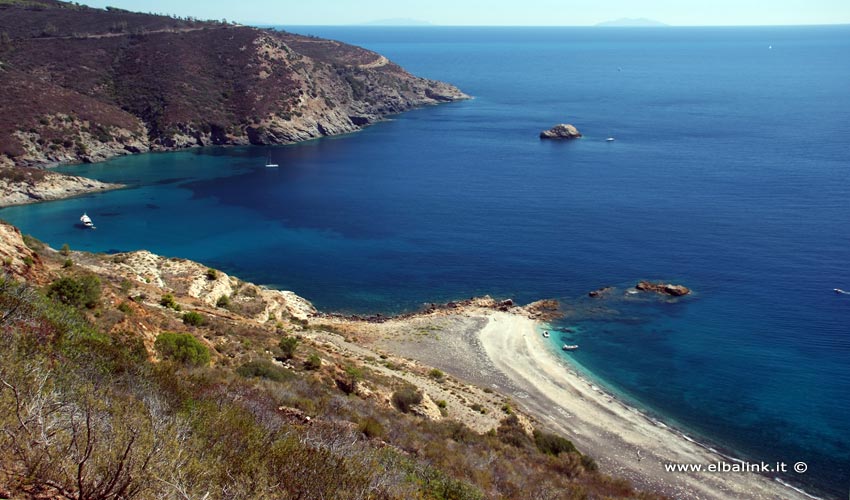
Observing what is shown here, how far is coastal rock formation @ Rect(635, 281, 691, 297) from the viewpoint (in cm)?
5281

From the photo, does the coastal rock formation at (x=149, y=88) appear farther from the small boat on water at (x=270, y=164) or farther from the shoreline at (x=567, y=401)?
the shoreline at (x=567, y=401)

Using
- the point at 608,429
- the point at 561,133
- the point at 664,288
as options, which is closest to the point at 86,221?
the point at 608,429

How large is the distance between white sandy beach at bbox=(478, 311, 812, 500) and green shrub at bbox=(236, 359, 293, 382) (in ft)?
53.3

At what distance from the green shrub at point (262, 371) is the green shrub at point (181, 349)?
1485mm

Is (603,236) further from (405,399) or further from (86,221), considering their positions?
(86,221)

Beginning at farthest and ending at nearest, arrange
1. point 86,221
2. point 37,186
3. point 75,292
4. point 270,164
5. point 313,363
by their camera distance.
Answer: point 270,164 → point 37,186 → point 86,221 → point 313,363 → point 75,292

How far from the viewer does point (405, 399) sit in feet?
86.6

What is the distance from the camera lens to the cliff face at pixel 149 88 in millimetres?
100312

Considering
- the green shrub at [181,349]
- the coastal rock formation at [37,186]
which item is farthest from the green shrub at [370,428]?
the coastal rock formation at [37,186]

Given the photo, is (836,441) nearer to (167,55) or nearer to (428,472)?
(428,472)

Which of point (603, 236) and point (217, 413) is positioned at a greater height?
point (217, 413)

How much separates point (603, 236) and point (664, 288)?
50.4 ft

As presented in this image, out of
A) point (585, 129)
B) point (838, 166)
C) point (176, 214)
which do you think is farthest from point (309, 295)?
point (585, 129)

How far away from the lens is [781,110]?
5615 inches
